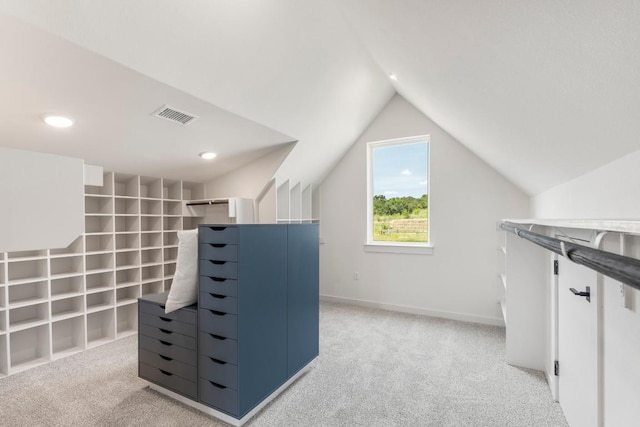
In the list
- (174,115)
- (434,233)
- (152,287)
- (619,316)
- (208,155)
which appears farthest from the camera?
(434,233)

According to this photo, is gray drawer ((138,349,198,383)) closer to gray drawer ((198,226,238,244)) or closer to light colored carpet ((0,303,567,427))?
light colored carpet ((0,303,567,427))

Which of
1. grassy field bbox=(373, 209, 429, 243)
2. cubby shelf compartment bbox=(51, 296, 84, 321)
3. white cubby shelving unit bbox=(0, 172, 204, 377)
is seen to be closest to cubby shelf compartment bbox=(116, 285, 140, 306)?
white cubby shelving unit bbox=(0, 172, 204, 377)

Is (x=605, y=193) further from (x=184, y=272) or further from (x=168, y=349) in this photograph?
(x=168, y=349)

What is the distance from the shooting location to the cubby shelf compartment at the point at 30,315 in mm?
2813

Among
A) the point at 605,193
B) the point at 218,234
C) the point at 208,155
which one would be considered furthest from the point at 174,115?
the point at 605,193

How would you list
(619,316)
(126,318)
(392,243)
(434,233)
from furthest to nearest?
(392,243)
(434,233)
(126,318)
(619,316)

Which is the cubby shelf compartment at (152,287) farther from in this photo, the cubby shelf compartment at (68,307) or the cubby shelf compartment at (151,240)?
the cubby shelf compartment at (68,307)

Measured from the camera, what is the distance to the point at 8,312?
2662mm

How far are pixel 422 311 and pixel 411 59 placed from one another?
3.20 metres

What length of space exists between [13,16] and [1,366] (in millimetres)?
2891

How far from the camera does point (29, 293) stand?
2963mm

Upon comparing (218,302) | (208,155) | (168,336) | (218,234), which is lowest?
(168,336)

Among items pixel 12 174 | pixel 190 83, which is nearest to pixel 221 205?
pixel 190 83

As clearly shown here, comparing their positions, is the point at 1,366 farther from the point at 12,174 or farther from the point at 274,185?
the point at 12,174
